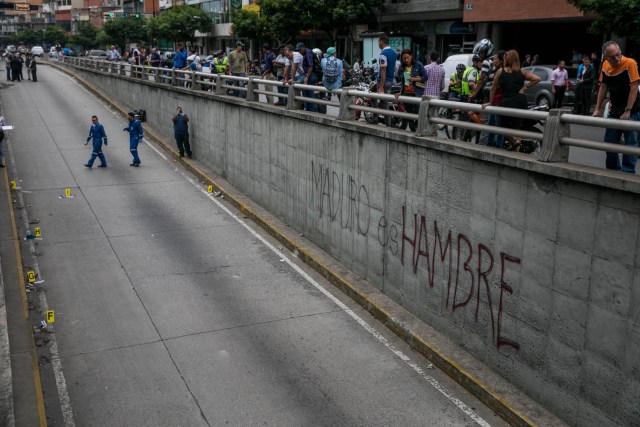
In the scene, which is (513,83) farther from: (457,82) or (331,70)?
(457,82)

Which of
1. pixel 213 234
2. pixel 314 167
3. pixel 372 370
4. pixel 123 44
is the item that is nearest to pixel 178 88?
pixel 213 234

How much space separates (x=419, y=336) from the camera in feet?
33.3

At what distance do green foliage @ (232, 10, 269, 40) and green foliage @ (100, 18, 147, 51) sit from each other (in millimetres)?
32523

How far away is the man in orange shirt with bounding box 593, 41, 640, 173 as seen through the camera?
8461 mm

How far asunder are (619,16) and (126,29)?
7797 cm

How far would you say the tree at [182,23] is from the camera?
72750mm

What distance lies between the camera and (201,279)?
13.2 m

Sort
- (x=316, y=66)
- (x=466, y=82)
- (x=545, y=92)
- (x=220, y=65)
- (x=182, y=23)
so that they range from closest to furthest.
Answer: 1. (x=466, y=82)
2. (x=316, y=66)
3. (x=545, y=92)
4. (x=220, y=65)
5. (x=182, y=23)

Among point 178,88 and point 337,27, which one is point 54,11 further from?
point 178,88

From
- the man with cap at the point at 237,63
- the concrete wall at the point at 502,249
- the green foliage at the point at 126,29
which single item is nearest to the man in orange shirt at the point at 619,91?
the concrete wall at the point at 502,249

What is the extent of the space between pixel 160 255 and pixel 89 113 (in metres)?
23.9

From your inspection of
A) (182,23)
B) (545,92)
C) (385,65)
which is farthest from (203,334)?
(182,23)

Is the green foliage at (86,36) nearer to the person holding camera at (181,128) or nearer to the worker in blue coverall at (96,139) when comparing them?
the person holding camera at (181,128)

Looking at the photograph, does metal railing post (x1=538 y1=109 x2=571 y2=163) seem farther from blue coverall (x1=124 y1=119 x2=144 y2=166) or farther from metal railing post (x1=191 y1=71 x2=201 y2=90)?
blue coverall (x1=124 y1=119 x2=144 y2=166)
